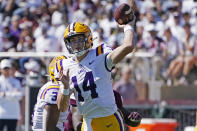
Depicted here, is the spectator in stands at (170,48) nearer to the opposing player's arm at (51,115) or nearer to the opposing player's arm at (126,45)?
the opposing player's arm at (51,115)

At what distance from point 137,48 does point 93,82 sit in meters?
7.85

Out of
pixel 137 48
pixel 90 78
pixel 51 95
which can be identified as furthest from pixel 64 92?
pixel 137 48

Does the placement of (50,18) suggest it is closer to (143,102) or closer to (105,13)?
(105,13)

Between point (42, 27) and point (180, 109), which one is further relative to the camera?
point (42, 27)

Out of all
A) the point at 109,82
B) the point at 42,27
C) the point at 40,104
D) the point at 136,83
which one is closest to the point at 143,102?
the point at 136,83

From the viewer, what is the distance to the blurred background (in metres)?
12.2

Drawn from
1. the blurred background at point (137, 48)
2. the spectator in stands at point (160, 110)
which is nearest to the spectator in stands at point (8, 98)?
the blurred background at point (137, 48)

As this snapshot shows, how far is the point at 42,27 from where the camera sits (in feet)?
48.4

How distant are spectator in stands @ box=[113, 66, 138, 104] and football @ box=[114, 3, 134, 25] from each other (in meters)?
6.74

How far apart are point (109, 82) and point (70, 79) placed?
14.2 inches

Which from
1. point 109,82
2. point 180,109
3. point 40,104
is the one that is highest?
point 109,82

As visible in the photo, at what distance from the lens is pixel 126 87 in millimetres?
12172

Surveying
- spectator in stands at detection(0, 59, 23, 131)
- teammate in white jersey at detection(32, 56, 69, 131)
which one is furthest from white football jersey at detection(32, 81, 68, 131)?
spectator in stands at detection(0, 59, 23, 131)

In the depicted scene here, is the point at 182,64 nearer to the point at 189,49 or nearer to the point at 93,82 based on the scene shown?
the point at 189,49
